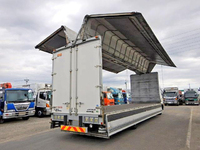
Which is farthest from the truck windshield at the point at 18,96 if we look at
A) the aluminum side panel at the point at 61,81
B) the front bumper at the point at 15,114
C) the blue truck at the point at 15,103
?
the aluminum side panel at the point at 61,81

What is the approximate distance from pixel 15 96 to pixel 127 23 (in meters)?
9.30

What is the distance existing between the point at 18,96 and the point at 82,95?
8.00 m

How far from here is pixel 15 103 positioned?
10.6 m

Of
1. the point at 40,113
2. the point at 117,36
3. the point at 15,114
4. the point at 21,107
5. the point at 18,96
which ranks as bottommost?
the point at 40,113

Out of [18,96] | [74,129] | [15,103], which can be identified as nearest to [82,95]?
[74,129]

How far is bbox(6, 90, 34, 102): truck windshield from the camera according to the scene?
1062 cm

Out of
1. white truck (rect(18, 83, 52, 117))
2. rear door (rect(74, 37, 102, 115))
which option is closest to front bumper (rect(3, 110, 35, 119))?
white truck (rect(18, 83, 52, 117))

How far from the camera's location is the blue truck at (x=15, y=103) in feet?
33.5

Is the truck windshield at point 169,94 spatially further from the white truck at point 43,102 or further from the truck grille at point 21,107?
the truck grille at point 21,107

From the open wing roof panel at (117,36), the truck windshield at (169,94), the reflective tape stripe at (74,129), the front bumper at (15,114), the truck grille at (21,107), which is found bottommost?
the front bumper at (15,114)

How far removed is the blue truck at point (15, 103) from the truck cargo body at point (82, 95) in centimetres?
610

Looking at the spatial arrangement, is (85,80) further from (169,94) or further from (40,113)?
(169,94)

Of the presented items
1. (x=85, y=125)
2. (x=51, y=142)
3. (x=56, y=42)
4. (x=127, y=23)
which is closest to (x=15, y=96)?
(x=56, y=42)

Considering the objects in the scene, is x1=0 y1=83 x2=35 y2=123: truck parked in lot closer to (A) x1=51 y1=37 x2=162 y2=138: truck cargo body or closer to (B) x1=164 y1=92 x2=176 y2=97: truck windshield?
(A) x1=51 y1=37 x2=162 y2=138: truck cargo body
